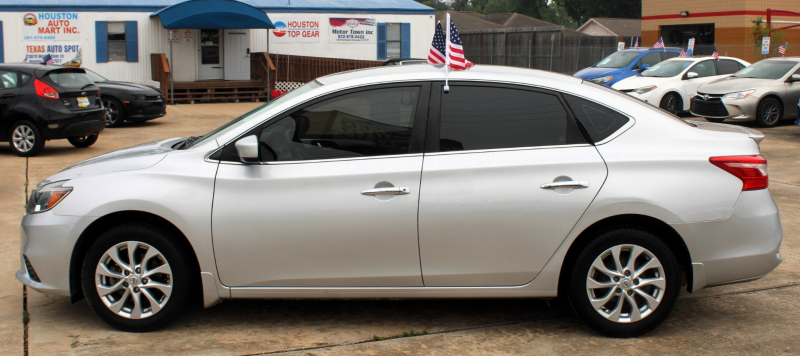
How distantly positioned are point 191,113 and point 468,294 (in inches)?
666

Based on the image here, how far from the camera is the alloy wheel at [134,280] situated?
4273 millimetres

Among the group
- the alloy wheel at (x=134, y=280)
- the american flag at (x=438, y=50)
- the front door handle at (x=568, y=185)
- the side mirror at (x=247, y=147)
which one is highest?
the american flag at (x=438, y=50)

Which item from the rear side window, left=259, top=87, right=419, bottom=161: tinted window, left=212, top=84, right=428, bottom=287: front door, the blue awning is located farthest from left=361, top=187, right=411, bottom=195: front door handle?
the blue awning

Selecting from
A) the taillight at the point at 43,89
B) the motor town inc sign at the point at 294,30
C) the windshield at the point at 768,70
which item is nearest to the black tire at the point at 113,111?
the taillight at the point at 43,89

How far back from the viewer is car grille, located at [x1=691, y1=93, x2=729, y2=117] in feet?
51.6

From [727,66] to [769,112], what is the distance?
9.10 feet

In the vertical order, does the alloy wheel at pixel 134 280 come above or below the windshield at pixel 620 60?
below

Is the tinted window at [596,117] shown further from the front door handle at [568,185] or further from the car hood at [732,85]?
the car hood at [732,85]

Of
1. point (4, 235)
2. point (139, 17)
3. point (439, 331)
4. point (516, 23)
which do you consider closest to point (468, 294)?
point (439, 331)

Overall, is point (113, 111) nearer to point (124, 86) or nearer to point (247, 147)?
point (124, 86)

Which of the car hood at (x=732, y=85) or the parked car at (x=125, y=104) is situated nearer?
the car hood at (x=732, y=85)

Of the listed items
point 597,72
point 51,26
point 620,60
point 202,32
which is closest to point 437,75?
point 597,72

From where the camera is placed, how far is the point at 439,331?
4453 millimetres

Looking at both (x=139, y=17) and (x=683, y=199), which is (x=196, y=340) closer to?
(x=683, y=199)
